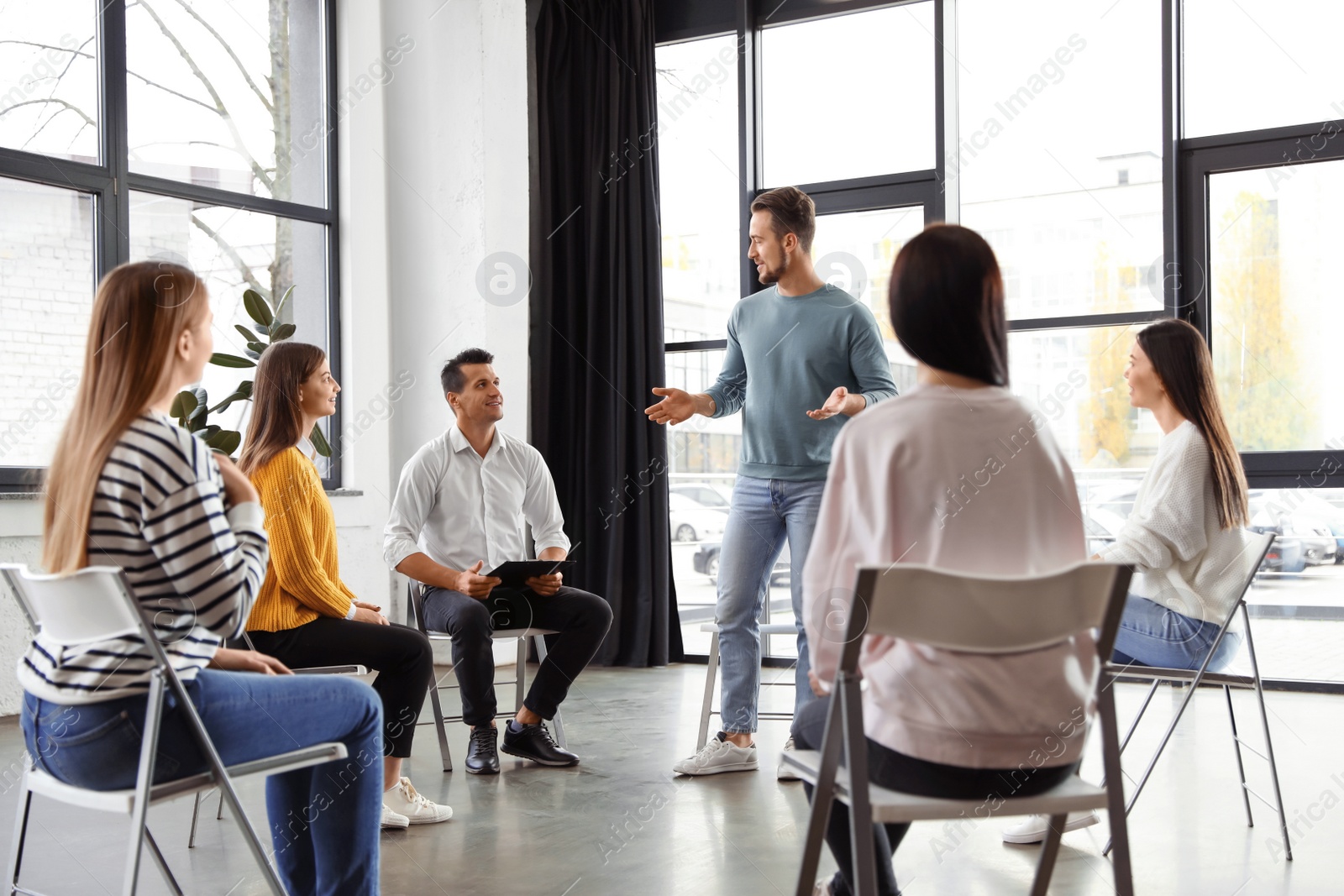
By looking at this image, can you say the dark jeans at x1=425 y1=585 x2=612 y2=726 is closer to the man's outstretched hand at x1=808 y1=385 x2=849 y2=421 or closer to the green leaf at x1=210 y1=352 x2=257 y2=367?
the man's outstretched hand at x1=808 y1=385 x2=849 y2=421

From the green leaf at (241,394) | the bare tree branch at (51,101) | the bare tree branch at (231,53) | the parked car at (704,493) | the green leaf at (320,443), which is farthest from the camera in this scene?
the parked car at (704,493)

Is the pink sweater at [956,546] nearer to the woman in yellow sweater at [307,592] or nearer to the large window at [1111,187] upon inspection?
the woman in yellow sweater at [307,592]

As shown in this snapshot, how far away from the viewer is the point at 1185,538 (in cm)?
237

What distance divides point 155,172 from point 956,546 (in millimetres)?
4079

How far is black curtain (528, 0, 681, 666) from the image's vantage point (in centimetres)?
506

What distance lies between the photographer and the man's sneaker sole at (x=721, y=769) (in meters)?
3.06

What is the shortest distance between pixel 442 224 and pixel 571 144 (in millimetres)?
727

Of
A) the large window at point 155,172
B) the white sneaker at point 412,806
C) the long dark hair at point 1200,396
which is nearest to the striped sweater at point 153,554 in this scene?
the white sneaker at point 412,806

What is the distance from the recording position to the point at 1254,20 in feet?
14.3

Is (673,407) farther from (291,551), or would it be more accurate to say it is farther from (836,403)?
(291,551)

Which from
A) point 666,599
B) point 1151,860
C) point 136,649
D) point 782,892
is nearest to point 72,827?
point 136,649

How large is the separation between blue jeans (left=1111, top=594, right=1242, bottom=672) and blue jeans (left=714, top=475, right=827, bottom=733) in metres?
0.86

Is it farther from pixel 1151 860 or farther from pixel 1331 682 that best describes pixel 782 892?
pixel 1331 682

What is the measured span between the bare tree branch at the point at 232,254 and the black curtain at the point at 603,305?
47.6 inches
